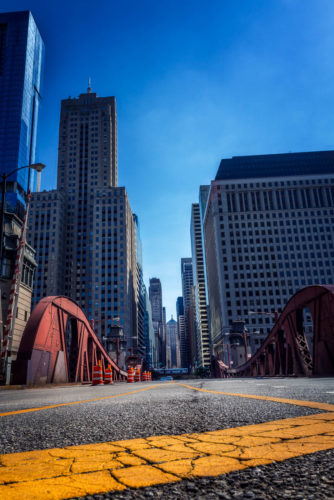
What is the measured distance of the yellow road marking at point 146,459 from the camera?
1352 mm

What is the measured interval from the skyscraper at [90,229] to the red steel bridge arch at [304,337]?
8393cm

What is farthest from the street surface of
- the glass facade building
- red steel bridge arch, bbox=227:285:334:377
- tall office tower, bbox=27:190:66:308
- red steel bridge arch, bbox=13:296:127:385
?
the glass facade building

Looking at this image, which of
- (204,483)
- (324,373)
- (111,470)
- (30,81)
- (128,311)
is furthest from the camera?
(30,81)

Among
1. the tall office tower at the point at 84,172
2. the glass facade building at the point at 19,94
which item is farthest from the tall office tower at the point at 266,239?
the glass facade building at the point at 19,94

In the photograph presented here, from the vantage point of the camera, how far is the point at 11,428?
3191mm

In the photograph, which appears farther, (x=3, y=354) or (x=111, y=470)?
(x=3, y=354)

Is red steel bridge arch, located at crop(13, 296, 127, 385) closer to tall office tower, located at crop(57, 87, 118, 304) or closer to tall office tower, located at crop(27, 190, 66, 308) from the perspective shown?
tall office tower, located at crop(57, 87, 118, 304)

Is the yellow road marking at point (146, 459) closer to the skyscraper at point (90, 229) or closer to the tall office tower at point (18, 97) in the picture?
the tall office tower at point (18, 97)

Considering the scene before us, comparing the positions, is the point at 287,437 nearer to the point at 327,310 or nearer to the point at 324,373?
the point at 327,310

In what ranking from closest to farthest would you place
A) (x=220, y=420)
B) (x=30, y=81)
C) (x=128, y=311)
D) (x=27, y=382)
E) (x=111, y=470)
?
(x=111, y=470) → (x=220, y=420) → (x=27, y=382) → (x=128, y=311) → (x=30, y=81)

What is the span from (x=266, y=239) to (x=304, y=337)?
103787 millimetres

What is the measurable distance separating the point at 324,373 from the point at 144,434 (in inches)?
623

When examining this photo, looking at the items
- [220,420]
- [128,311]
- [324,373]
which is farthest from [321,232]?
[220,420]

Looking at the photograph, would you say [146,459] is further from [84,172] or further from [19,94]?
[19,94]
